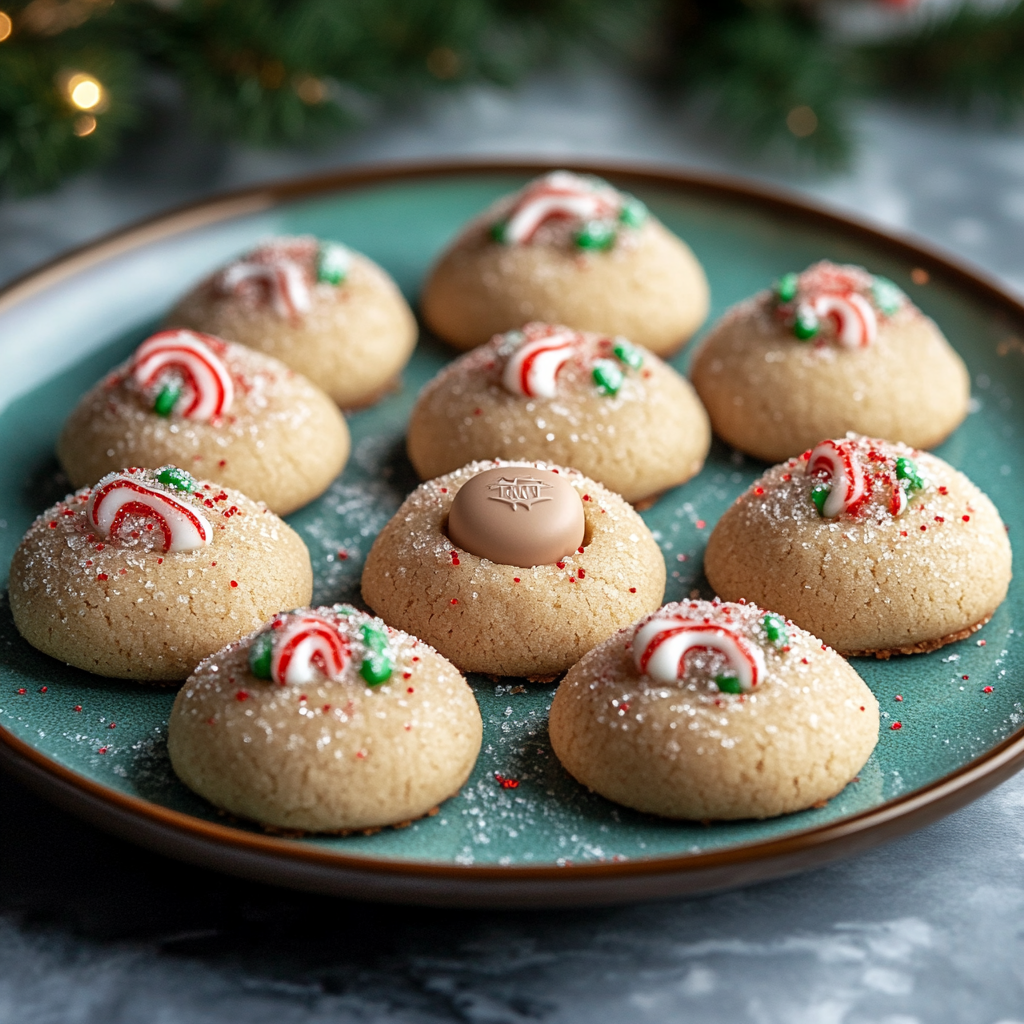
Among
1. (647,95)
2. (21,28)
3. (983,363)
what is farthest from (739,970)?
(647,95)

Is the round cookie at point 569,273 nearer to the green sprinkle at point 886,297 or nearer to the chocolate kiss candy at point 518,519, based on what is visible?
the green sprinkle at point 886,297

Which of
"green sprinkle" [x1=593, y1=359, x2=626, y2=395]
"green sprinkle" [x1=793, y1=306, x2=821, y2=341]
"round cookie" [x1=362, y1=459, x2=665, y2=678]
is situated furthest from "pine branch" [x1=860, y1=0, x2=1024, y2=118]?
"round cookie" [x1=362, y1=459, x2=665, y2=678]

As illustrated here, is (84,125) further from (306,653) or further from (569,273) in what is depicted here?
(306,653)

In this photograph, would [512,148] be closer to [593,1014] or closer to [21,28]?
[21,28]

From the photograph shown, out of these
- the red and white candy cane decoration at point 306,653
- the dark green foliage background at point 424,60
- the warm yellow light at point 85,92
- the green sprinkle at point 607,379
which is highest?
the dark green foliage background at point 424,60

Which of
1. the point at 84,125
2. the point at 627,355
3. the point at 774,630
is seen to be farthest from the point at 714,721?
the point at 84,125

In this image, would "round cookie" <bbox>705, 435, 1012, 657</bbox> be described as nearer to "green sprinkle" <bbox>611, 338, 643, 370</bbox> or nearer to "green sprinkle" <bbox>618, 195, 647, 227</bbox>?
"green sprinkle" <bbox>611, 338, 643, 370</bbox>

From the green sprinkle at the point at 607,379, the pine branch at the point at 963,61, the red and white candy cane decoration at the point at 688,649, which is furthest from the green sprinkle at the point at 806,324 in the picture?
the pine branch at the point at 963,61

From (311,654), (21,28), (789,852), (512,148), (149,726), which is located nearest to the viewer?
(789,852)
